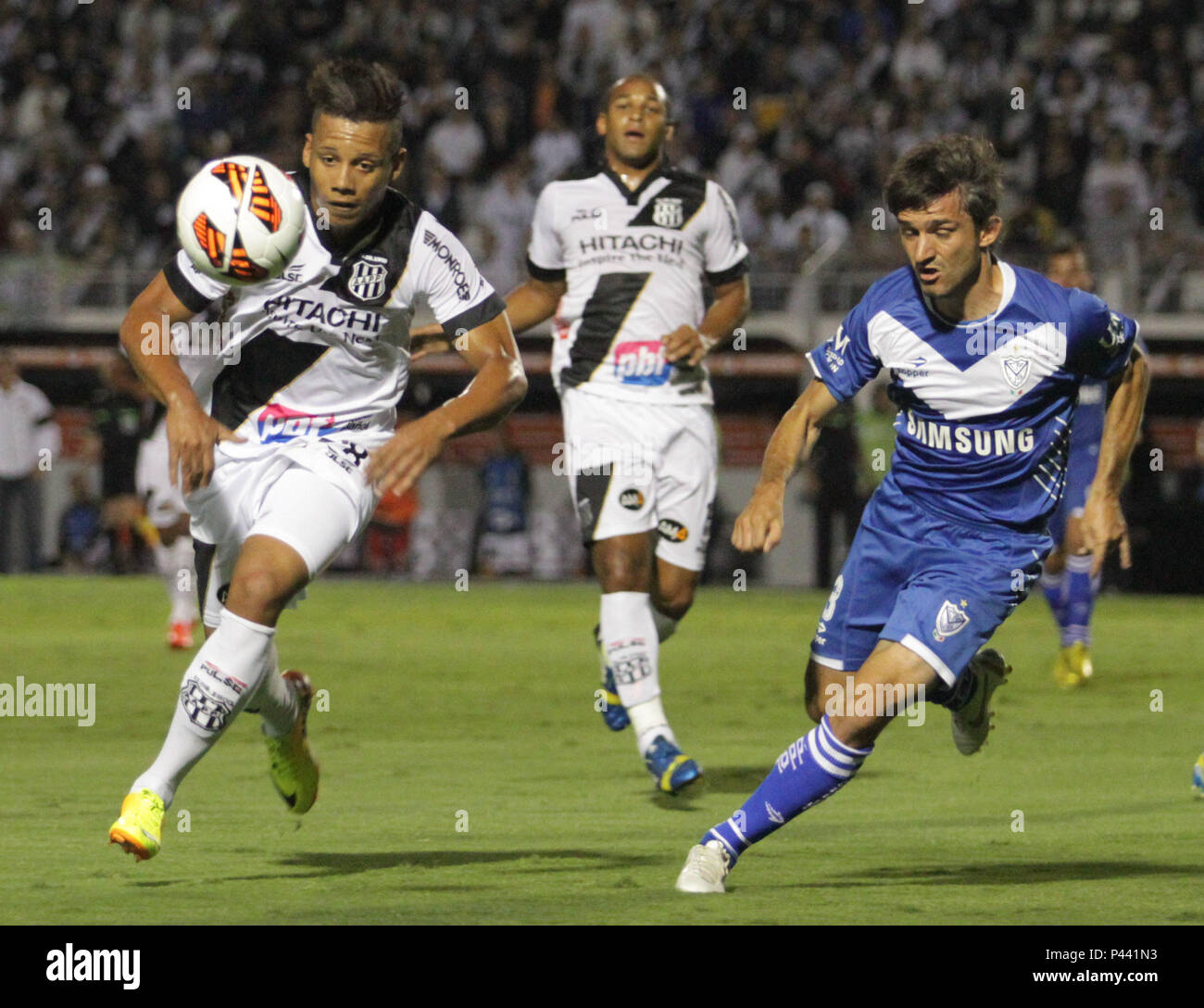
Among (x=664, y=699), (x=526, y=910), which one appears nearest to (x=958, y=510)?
(x=526, y=910)

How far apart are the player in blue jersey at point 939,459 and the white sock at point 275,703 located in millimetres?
1574

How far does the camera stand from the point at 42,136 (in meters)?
25.0

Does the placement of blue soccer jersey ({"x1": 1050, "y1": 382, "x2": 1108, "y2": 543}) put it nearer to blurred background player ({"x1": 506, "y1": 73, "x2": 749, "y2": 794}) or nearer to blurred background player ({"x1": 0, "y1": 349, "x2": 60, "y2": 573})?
blurred background player ({"x1": 506, "y1": 73, "x2": 749, "y2": 794})

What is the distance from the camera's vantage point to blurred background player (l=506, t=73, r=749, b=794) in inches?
368

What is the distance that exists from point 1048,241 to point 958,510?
1404 cm

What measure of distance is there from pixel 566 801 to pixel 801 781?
251 cm

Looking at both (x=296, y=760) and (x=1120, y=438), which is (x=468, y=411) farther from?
(x=1120, y=438)

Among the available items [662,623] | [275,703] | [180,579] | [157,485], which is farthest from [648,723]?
[157,485]

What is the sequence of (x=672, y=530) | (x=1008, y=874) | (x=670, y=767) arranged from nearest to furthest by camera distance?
(x=1008, y=874)
(x=670, y=767)
(x=672, y=530)

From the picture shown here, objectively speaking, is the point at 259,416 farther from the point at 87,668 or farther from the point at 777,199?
the point at 777,199

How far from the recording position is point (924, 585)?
258 inches

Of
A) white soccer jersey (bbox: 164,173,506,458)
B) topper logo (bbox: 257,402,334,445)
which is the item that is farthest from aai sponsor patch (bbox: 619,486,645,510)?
topper logo (bbox: 257,402,334,445)

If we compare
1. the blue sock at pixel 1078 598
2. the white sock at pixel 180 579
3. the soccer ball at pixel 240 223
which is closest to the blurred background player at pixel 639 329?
the soccer ball at pixel 240 223

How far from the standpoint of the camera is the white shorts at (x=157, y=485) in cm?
1491
